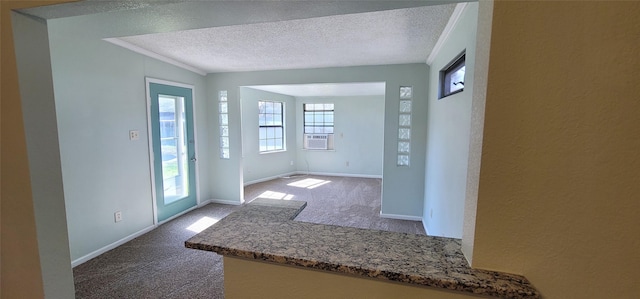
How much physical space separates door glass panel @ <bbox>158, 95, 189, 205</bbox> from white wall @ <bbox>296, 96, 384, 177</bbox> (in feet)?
11.5

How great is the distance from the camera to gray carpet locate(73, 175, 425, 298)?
202 cm

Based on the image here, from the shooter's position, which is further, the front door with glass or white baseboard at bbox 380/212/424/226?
white baseboard at bbox 380/212/424/226

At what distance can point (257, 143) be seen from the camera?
5.80m

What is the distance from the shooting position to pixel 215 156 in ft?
13.8

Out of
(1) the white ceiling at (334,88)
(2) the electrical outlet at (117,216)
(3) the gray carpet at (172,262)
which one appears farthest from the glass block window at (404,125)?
(2) the electrical outlet at (117,216)

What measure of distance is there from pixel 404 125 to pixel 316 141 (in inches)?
136

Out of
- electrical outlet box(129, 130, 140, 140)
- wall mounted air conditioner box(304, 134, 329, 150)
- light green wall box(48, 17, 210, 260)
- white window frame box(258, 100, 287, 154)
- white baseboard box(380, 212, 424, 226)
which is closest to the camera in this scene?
light green wall box(48, 17, 210, 260)

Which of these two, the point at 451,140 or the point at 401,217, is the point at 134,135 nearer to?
the point at 451,140

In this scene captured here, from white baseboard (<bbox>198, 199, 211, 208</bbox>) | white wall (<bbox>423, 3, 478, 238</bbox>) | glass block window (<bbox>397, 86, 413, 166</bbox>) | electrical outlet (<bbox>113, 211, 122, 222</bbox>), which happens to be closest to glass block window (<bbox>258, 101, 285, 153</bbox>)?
white baseboard (<bbox>198, 199, 211, 208</bbox>)

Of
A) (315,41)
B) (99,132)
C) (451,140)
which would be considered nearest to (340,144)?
(315,41)

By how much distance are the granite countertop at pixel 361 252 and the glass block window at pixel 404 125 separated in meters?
2.79

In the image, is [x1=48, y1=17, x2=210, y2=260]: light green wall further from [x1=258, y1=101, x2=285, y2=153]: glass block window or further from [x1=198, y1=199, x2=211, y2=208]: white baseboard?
[x1=258, y1=101, x2=285, y2=153]: glass block window

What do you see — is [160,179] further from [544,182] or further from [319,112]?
[319,112]

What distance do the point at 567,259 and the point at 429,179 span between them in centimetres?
257
